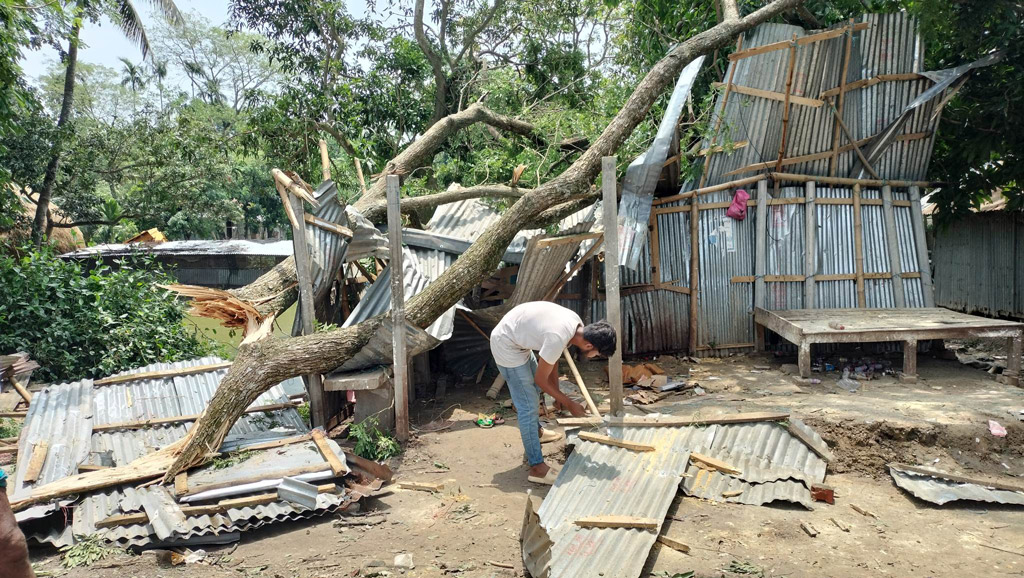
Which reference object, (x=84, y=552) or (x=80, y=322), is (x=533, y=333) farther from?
(x=80, y=322)

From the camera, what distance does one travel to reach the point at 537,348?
4.67 meters

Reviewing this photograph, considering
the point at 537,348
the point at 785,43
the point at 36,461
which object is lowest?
the point at 36,461

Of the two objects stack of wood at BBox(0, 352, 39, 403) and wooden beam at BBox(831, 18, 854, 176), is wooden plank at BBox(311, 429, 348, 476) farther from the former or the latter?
wooden beam at BBox(831, 18, 854, 176)

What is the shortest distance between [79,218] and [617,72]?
510 inches

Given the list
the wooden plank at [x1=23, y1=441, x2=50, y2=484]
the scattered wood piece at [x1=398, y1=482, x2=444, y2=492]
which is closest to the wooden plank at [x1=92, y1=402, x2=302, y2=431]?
the wooden plank at [x1=23, y1=441, x2=50, y2=484]

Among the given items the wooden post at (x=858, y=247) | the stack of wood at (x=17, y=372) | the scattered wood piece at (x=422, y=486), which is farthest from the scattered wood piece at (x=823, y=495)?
the stack of wood at (x=17, y=372)

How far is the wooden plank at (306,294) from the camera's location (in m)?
5.73

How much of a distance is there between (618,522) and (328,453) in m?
2.27

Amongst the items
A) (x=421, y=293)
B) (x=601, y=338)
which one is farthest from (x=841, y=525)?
(x=421, y=293)

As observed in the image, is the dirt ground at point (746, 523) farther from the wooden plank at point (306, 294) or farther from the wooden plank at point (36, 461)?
the wooden plank at point (306, 294)

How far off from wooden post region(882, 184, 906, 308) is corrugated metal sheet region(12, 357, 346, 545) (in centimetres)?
780

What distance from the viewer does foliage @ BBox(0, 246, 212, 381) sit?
7.85 m

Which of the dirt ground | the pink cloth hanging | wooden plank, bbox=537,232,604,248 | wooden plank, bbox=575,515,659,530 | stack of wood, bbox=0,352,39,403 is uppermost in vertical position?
the pink cloth hanging

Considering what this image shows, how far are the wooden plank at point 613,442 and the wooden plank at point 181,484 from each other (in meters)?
2.88
